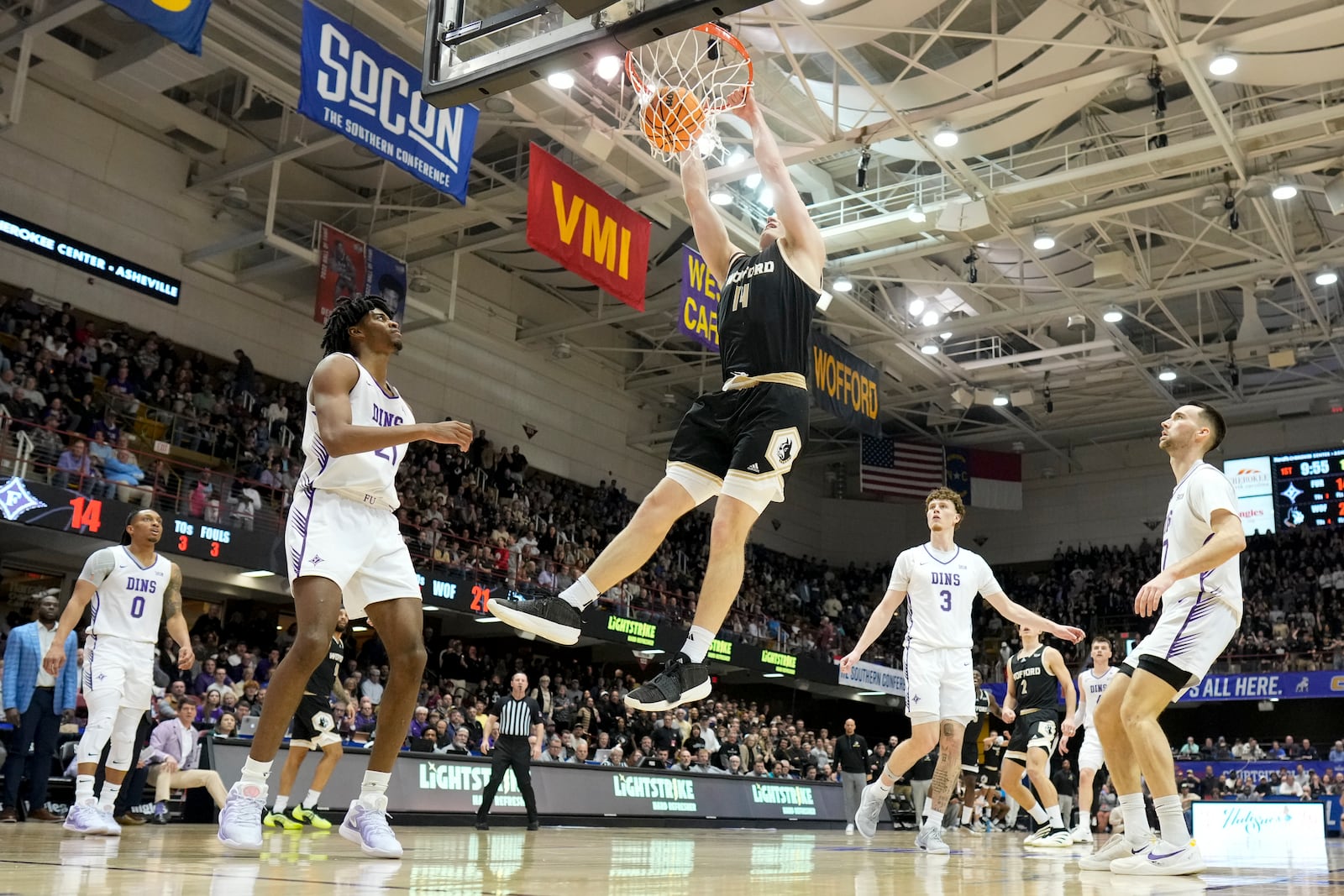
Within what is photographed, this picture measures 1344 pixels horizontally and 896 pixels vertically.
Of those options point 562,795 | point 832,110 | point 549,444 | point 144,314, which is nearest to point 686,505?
point 562,795

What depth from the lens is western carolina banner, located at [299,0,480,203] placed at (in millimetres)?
11836

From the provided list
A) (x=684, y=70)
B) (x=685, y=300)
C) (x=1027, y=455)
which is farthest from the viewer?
(x=1027, y=455)

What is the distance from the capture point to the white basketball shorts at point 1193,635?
16.9 ft

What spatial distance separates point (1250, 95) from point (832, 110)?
6339 millimetres

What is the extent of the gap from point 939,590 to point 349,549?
15.5 ft

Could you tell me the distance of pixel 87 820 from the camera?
6.25 metres

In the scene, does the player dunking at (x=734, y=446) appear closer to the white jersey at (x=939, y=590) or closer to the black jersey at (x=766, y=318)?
the black jersey at (x=766, y=318)

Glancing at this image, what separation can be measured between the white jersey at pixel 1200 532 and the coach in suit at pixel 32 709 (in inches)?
292

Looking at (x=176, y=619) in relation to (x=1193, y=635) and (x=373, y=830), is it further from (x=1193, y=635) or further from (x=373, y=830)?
(x=1193, y=635)

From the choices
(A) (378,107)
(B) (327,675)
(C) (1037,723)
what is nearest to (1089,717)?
(C) (1037,723)

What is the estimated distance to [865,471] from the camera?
29703 mm

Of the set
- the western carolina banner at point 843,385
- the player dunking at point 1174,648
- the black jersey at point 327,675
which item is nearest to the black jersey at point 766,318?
the player dunking at point 1174,648

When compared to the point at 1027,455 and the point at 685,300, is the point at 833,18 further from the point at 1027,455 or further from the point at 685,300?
the point at 1027,455

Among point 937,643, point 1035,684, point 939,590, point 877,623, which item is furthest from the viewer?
point 1035,684
